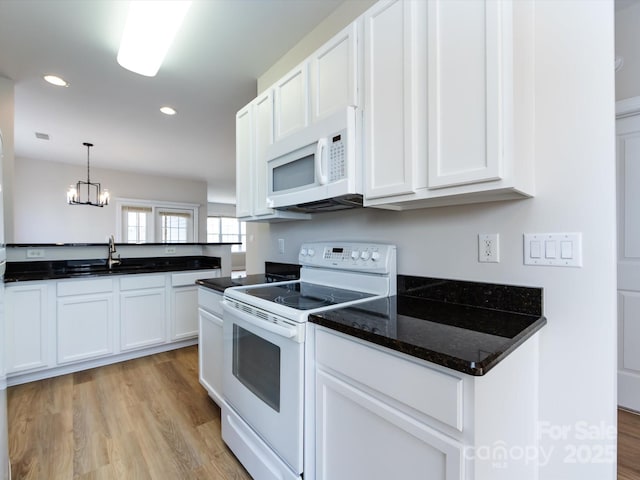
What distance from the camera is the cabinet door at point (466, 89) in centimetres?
96

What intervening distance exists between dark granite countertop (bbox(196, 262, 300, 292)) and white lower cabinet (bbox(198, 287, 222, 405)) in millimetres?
53

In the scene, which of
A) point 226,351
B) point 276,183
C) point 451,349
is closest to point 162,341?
point 226,351

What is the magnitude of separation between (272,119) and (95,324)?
2.53 metres

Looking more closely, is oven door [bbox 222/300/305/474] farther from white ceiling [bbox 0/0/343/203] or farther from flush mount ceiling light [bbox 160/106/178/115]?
flush mount ceiling light [bbox 160/106/178/115]

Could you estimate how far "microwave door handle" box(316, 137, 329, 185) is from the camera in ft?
Answer: 4.92

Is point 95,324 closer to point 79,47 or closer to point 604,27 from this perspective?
point 79,47

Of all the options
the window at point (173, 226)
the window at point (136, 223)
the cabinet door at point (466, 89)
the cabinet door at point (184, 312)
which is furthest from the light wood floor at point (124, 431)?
the window at point (173, 226)

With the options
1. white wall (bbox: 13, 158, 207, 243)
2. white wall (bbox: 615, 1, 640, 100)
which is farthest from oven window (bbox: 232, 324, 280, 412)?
white wall (bbox: 13, 158, 207, 243)

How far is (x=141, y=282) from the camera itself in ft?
10.1

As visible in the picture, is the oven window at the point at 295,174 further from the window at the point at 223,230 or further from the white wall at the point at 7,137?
the window at the point at 223,230

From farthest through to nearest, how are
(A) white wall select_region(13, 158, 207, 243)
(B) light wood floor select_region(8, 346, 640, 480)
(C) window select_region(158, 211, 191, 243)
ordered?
(C) window select_region(158, 211, 191, 243) → (A) white wall select_region(13, 158, 207, 243) → (B) light wood floor select_region(8, 346, 640, 480)

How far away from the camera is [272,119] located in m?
1.97

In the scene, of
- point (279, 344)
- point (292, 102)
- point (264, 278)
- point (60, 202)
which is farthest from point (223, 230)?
point (279, 344)

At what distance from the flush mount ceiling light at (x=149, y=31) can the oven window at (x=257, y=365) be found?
179 centimetres
